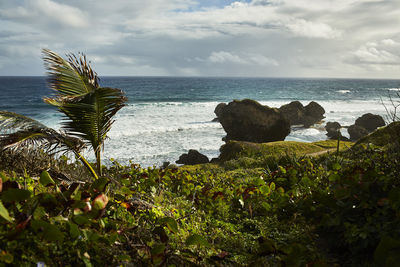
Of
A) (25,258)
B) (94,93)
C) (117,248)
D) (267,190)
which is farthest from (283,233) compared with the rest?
(94,93)

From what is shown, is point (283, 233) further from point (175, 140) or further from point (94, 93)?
point (175, 140)

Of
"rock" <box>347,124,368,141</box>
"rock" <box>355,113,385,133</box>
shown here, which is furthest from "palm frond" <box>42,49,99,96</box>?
"rock" <box>355,113,385,133</box>

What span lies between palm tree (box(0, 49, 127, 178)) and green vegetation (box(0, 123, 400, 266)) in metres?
1.27

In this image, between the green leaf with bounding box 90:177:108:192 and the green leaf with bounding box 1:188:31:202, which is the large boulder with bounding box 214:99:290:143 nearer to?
the green leaf with bounding box 90:177:108:192

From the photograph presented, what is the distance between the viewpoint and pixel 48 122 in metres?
33.6

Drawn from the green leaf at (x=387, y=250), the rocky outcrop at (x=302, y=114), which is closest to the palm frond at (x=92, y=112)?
the green leaf at (x=387, y=250)

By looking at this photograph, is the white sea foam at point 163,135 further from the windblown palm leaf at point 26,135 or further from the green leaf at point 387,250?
the green leaf at point 387,250

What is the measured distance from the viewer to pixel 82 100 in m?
4.67

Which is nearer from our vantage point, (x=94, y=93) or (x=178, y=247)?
(x=178, y=247)

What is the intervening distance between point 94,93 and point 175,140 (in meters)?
20.5

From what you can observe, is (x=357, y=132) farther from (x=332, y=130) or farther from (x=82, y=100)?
(x=82, y=100)

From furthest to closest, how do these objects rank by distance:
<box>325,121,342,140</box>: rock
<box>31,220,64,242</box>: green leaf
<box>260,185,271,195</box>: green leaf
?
1. <box>325,121,342,140</box>: rock
2. <box>260,185,271,195</box>: green leaf
3. <box>31,220,64,242</box>: green leaf

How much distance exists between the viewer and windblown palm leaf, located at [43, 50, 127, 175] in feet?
15.3

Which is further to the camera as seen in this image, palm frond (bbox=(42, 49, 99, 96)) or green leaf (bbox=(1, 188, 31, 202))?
palm frond (bbox=(42, 49, 99, 96))
